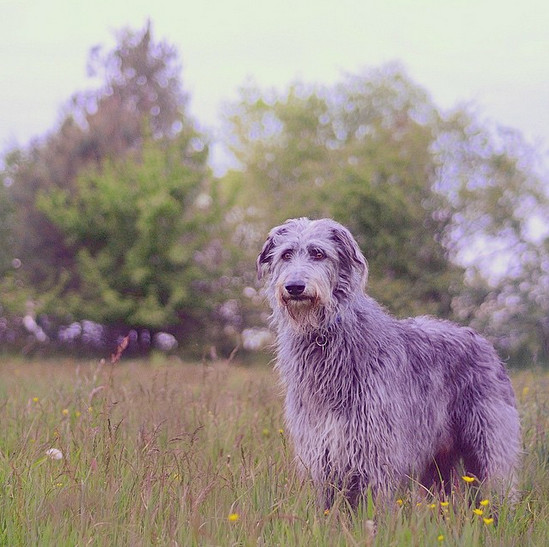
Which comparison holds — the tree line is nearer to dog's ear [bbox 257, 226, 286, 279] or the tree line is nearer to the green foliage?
the green foliage

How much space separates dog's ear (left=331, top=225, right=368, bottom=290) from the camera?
16.7ft

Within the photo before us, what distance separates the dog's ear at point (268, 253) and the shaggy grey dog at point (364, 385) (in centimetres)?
1

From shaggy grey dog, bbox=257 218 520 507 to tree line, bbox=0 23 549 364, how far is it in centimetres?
1583

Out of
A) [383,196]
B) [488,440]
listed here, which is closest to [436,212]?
[383,196]

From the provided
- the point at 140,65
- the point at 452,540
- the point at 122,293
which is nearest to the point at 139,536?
the point at 452,540

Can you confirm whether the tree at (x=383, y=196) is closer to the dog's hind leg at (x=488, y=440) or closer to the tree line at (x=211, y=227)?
the tree line at (x=211, y=227)

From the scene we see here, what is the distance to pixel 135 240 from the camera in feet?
78.0

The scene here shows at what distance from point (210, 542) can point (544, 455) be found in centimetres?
352

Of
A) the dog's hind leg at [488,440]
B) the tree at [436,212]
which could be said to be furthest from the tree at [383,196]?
the dog's hind leg at [488,440]

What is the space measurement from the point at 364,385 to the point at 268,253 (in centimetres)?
124

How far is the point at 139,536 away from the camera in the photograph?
12.2 feet

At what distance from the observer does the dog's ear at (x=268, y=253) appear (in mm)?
5359

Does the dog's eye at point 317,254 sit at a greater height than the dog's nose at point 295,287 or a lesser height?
greater

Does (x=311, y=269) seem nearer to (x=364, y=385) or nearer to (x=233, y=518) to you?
(x=364, y=385)
